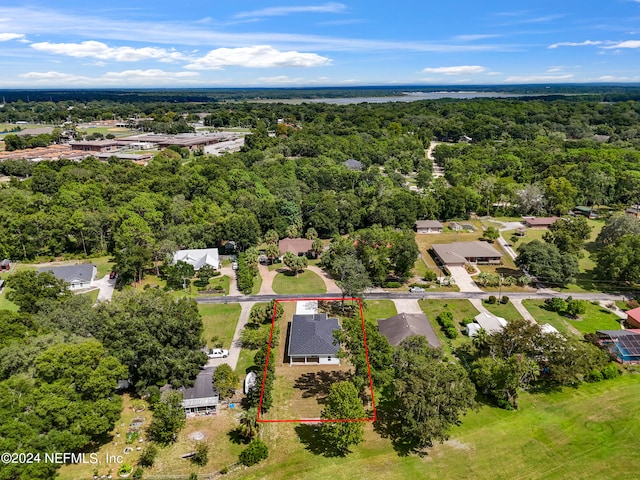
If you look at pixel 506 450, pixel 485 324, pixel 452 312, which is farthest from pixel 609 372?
pixel 452 312

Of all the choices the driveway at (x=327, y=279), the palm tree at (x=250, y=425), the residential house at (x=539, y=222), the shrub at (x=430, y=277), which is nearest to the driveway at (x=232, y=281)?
the driveway at (x=327, y=279)

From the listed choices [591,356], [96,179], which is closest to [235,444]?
[591,356]

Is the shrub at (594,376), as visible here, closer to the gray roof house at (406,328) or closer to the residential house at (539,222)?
the gray roof house at (406,328)

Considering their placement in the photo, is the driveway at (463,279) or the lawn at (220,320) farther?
the driveway at (463,279)

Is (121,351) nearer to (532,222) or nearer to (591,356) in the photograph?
(591,356)

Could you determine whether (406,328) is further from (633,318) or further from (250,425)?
(633,318)

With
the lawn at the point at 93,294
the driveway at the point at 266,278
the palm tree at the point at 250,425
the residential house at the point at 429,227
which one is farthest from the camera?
the residential house at the point at 429,227
